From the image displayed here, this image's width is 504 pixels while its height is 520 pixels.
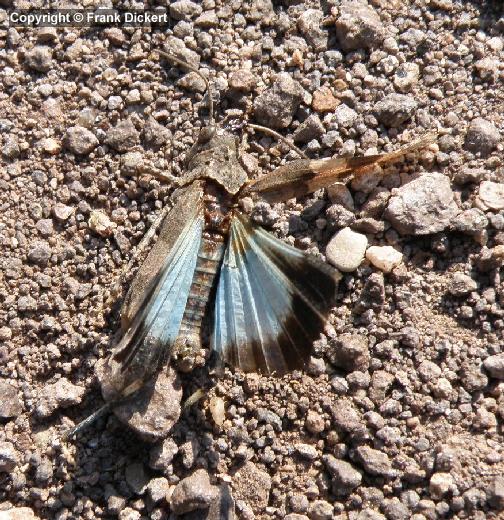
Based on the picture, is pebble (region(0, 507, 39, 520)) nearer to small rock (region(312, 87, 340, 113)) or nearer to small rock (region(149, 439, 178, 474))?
small rock (region(149, 439, 178, 474))

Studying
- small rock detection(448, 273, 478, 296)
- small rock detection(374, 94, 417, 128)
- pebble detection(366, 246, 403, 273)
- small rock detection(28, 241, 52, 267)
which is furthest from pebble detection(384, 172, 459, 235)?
small rock detection(28, 241, 52, 267)

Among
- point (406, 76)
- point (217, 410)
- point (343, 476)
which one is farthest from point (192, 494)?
point (406, 76)

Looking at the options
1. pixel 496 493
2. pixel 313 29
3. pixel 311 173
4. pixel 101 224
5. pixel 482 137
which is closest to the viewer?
pixel 496 493

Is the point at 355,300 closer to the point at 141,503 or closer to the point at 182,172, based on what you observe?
the point at 182,172

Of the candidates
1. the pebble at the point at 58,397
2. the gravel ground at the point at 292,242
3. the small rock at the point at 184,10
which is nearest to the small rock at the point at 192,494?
the gravel ground at the point at 292,242

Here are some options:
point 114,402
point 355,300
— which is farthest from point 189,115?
point 114,402

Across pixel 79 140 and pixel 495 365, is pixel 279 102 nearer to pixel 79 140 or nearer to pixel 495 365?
pixel 79 140
